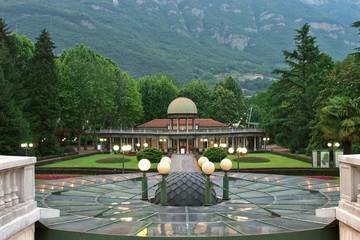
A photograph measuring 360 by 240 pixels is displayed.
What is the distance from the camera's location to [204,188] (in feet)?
35.7

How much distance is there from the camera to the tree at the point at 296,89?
5331 cm

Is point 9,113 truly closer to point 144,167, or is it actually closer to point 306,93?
point 144,167

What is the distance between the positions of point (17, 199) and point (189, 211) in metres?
4.76

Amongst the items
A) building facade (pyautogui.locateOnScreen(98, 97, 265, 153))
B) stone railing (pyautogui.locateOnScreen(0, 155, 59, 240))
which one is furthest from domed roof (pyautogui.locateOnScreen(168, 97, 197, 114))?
stone railing (pyautogui.locateOnScreen(0, 155, 59, 240))

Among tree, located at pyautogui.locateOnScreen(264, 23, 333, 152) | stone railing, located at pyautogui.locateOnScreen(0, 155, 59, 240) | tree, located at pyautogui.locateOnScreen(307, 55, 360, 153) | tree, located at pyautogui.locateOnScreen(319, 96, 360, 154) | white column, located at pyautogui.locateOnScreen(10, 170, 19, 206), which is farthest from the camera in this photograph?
tree, located at pyautogui.locateOnScreen(264, 23, 333, 152)

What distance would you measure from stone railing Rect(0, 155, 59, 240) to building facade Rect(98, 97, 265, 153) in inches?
2110

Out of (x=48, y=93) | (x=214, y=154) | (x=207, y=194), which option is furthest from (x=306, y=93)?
(x=207, y=194)

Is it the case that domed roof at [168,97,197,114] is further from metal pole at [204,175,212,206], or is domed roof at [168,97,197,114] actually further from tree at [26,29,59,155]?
metal pole at [204,175,212,206]

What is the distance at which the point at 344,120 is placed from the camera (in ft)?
93.8

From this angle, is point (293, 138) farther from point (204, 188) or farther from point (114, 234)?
point (114, 234)

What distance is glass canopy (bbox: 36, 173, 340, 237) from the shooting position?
7055 mm

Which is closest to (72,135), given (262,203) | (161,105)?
(161,105)

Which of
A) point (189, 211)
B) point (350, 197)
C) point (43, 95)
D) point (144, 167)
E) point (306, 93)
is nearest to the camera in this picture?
point (350, 197)

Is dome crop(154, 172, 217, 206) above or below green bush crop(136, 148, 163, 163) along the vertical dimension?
above
